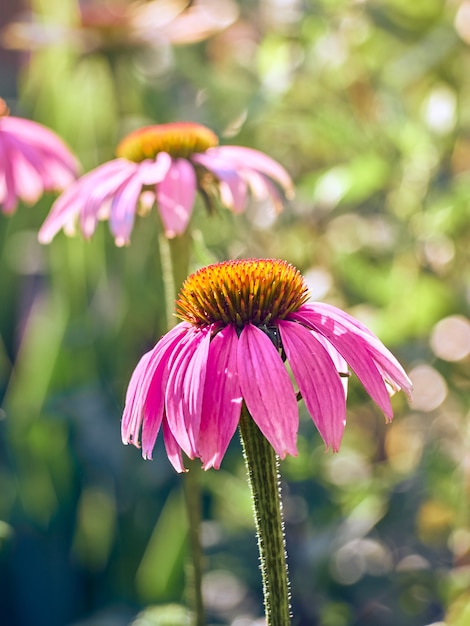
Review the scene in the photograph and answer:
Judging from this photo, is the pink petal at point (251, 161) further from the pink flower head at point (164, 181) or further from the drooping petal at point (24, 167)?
the drooping petal at point (24, 167)

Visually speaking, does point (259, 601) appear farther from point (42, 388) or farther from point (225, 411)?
point (225, 411)

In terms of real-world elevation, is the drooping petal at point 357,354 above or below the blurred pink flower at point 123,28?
below

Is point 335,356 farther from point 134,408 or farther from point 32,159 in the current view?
point 32,159

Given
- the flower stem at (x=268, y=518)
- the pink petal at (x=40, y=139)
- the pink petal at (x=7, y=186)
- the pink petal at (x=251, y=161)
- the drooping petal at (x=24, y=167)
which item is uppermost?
the pink petal at (x=40, y=139)

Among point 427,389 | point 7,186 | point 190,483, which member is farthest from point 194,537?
point 427,389

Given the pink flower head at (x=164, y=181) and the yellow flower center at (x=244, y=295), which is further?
the pink flower head at (x=164, y=181)

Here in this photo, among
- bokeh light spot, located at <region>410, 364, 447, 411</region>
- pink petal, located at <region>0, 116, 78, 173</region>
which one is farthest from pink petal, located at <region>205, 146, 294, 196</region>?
bokeh light spot, located at <region>410, 364, 447, 411</region>

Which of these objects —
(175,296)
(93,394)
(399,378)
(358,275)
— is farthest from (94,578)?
(399,378)

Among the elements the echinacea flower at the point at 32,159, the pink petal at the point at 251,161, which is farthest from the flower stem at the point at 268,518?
the echinacea flower at the point at 32,159
